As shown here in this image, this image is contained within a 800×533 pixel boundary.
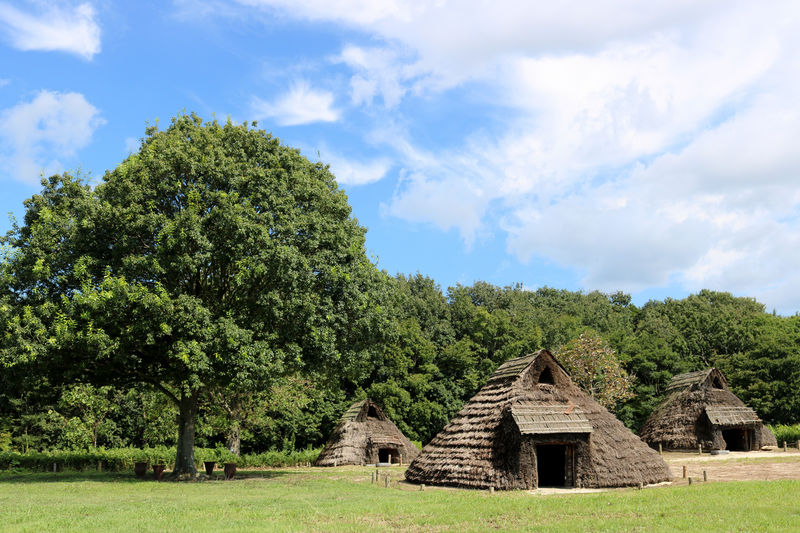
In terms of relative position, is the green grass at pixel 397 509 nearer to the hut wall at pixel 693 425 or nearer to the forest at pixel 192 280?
the forest at pixel 192 280

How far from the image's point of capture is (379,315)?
88.3 feet

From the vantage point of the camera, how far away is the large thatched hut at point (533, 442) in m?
21.0

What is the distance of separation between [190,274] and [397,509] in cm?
1333

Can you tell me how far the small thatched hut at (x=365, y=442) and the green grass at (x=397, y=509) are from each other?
17000 millimetres

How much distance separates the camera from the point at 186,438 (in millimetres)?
26625

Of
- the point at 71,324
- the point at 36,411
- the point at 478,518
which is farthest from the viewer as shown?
the point at 36,411

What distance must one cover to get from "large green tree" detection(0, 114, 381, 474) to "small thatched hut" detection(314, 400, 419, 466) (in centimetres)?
1306

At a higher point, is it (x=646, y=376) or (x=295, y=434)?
(x=646, y=376)

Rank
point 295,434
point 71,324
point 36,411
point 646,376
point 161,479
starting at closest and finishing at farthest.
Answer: point 71,324
point 161,479
point 36,411
point 295,434
point 646,376

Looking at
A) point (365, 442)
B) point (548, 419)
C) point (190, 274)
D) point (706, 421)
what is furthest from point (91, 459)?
point (706, 421)

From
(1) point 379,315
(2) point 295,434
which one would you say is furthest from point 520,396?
(2) point 295,434

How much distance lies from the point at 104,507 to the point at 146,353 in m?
9.09

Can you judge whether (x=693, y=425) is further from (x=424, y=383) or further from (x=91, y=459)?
(x=91, y=459)

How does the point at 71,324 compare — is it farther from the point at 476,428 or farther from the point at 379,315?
the point at 476,428
